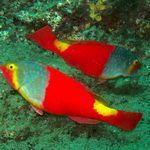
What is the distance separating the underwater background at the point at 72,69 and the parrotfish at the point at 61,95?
0.32 meters

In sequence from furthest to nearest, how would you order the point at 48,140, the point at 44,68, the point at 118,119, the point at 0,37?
the point at 0,37 → the point at 48,140 → the point at 44,68 → the point at 118,119

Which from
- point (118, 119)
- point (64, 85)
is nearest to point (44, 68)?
point (64, 85)

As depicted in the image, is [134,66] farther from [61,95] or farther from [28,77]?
[28,77]

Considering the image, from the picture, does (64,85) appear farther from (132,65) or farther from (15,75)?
(132,65)

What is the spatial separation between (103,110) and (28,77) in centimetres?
66

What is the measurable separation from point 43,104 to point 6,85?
856 millimetres

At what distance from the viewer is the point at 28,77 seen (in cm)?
298

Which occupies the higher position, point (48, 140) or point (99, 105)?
point (99, 105)

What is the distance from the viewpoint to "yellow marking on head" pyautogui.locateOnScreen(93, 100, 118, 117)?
9.12 feet

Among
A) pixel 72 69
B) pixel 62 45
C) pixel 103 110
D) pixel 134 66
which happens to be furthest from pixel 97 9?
pixel 103 110

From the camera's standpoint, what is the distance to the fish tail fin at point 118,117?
2.71 metres

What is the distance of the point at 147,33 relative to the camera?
4363 millimetres

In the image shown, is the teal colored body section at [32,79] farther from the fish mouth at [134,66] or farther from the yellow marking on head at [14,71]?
the fish mouth at [134,66]

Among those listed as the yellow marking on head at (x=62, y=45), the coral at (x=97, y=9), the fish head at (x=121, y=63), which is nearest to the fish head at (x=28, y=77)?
the yellow marking on head at (x=62, y=45)
